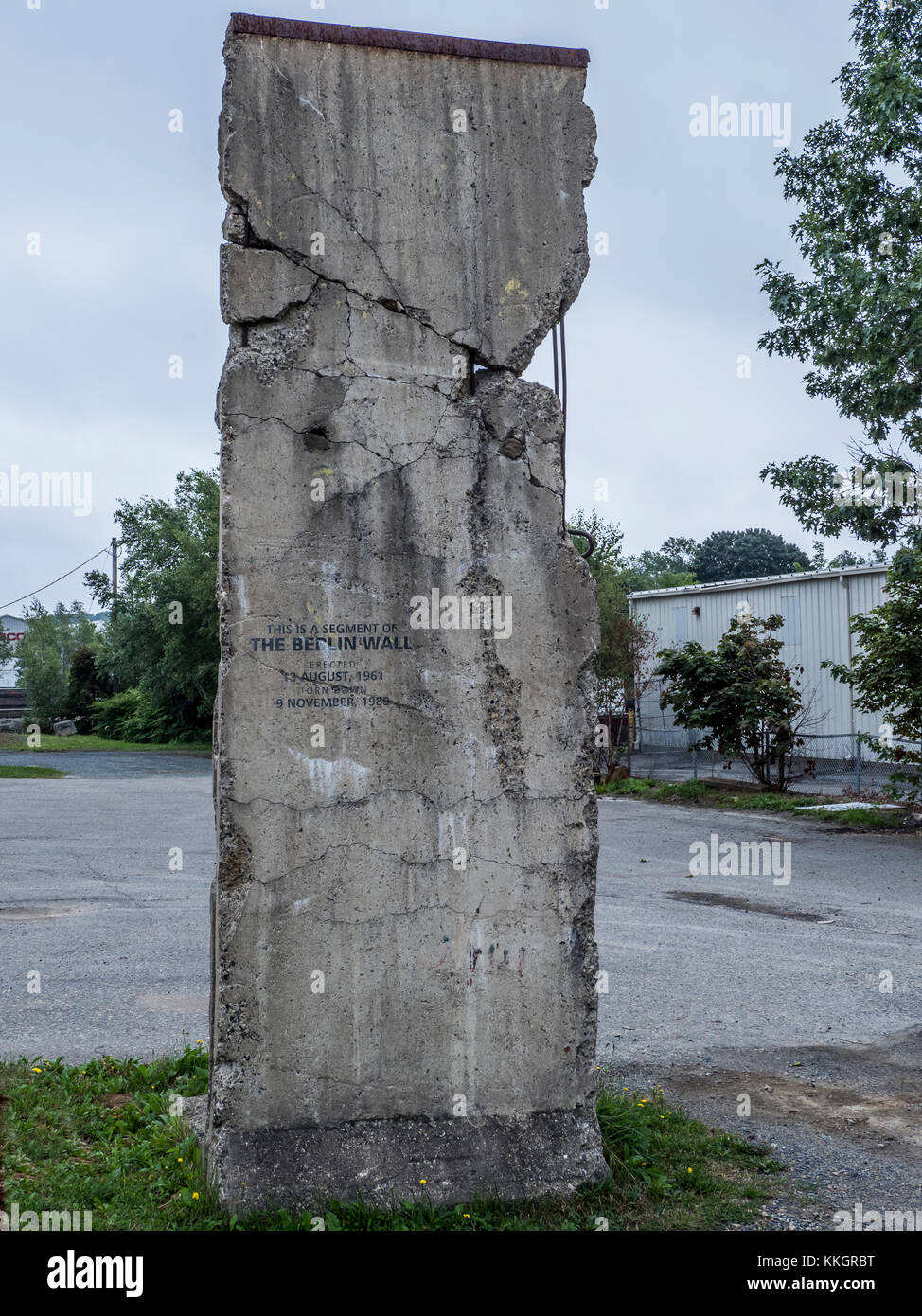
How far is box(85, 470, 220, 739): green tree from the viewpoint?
3703 cm

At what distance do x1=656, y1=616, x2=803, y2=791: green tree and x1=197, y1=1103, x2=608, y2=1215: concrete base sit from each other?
15.6 metres

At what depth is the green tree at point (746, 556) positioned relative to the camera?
67.3m

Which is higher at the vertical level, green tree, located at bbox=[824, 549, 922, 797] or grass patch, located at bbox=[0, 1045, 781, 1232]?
green tree, located at bbox=[824, 549, 922, 797]

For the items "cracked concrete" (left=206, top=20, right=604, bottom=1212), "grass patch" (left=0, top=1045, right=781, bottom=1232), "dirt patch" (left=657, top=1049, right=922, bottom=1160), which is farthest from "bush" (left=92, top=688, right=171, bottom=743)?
"cracked concrete" (left=206, top=20, right=604, bottom=1212)

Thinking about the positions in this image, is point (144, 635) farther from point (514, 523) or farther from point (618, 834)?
point (514, 523)

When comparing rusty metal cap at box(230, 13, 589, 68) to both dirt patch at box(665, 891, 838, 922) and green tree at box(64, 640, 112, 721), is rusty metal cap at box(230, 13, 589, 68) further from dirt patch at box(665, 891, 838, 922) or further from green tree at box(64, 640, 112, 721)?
green tree at box(64, 640, 112, 721)

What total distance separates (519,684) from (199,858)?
9347 millimetres

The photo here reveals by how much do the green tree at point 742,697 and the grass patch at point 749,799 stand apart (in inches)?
27.5

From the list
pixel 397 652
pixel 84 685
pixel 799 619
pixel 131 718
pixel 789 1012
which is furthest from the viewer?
pixel 84 685

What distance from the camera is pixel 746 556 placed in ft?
222

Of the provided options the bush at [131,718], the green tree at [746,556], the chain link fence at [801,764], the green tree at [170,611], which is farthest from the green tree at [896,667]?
the green tree at [746,556]

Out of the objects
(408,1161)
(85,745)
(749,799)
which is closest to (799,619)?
(749,799)

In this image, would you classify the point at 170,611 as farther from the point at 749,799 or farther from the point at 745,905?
the point at 745,905

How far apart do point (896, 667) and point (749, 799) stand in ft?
13.8
